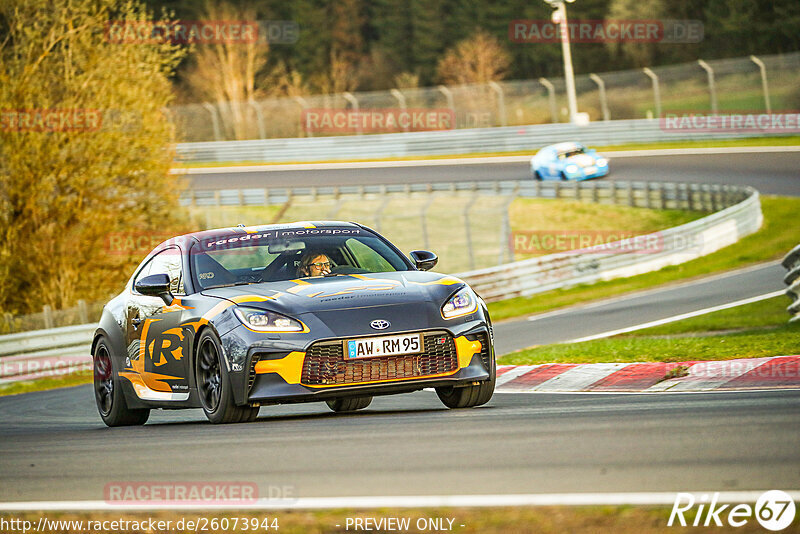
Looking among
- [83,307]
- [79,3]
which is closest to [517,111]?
[79,3]

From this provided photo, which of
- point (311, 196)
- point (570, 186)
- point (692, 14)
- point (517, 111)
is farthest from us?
point (692, 14)

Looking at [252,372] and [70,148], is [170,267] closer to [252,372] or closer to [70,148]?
[252,372]

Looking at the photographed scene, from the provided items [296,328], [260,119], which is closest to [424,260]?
[296,328]

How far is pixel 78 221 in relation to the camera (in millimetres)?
25172

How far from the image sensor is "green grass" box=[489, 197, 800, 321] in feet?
82.2

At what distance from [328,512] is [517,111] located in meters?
54.8

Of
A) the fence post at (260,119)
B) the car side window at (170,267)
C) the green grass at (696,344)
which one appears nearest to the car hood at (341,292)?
the car side window at (170,267)

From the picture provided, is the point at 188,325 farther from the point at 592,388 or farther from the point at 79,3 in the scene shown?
the point at 79,3

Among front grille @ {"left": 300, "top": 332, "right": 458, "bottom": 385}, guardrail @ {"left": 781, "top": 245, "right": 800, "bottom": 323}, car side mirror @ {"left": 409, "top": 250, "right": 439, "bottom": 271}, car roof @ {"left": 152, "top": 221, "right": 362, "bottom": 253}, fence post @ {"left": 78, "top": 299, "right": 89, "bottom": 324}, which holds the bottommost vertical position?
fence post @ {"left": 78, "top": 299, "right": 89, "bottom": 324}

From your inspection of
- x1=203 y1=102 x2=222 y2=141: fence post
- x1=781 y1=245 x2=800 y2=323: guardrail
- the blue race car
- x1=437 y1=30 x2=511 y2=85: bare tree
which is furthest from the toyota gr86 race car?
x1=437 y1=30 x2=511 y2=85: bare tree

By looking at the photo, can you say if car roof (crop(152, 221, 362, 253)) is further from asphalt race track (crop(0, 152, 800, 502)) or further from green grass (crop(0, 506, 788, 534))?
green grass (crop(0, 506, 788, 534))

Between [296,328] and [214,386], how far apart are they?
877 millimetres

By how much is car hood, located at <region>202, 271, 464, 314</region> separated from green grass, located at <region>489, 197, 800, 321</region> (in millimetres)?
15617

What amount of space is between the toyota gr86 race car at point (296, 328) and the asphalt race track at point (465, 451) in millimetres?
259
